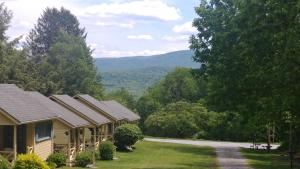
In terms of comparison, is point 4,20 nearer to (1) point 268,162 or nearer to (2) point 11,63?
(2) point 11,63

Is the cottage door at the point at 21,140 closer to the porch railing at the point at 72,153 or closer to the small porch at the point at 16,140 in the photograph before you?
the small porch at the point at 16,140

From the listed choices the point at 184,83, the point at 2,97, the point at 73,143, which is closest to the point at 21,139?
the point at 2,97

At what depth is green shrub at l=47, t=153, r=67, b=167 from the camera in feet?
116

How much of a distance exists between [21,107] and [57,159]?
533cm

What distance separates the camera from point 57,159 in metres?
35.7

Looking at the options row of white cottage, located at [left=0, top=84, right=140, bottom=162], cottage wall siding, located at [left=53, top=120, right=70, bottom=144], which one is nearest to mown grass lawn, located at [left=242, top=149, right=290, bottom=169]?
row of white cottage, located at [left=0, top=84, right=140, bottom=162]

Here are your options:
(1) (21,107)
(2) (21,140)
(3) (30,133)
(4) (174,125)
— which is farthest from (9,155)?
(4) (174,125)

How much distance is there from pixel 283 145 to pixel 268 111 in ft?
90.6

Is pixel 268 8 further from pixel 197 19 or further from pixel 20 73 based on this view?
pixel 20 73

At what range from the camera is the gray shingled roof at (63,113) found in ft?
127

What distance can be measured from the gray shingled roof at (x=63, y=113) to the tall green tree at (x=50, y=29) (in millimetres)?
77261

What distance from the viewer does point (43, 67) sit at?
9431cm

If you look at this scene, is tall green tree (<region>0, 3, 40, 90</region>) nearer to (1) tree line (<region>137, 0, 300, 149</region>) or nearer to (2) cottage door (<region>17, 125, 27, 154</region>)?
(1) tree line (<region>137, 0, 300, 149</region>)

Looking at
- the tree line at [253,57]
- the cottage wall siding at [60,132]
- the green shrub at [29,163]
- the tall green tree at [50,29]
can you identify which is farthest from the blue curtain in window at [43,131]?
the tall green tree at [50,29]
